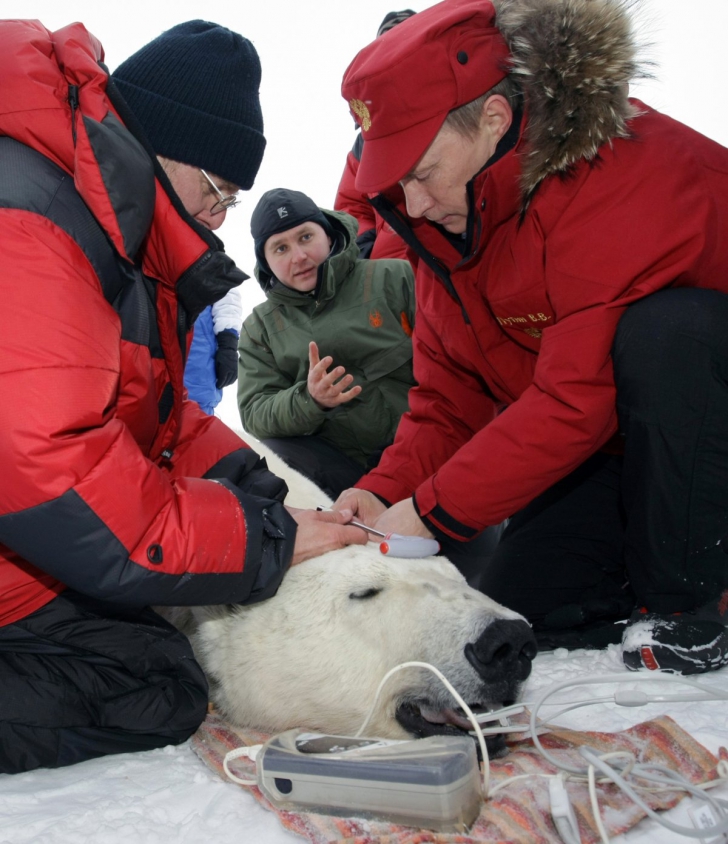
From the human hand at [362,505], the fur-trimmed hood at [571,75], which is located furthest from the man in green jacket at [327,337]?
the fur-trimmed hood at [571,75]

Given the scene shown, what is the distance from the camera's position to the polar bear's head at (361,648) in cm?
153

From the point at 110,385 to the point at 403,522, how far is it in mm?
935

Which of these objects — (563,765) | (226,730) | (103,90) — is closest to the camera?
(563,765)

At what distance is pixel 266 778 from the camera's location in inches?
52.1

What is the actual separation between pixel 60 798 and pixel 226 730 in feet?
1.32

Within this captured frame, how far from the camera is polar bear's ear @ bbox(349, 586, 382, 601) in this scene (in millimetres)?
1733

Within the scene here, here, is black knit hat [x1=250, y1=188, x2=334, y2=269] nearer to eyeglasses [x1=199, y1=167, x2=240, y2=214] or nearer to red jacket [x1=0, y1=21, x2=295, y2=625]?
eyeglasses [x1=199, y1=167, x2=240, y2=214]

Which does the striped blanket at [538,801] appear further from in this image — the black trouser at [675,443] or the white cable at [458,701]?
the black trouser at [675,443]

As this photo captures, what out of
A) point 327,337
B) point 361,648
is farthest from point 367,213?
point 361,648

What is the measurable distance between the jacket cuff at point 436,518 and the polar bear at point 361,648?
0.22 m

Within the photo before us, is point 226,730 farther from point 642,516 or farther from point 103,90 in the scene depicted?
point 103,90

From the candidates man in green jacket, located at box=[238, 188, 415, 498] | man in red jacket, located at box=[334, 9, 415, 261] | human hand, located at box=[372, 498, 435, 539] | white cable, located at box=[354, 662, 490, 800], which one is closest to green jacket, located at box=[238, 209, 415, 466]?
man in green jacket, located at box=[238, 188, 415, 498]

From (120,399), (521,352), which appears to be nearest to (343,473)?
(521,352)

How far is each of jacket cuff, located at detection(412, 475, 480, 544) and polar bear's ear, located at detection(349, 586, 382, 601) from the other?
40 centimetres
